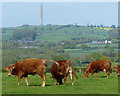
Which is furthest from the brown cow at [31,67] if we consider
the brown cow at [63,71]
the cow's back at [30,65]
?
the brown cow at [63,71]

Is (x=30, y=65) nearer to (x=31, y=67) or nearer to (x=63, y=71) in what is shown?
(x=31, y=67)

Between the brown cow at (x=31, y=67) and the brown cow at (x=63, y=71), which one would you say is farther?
the brown cow at (x=63, y=71)

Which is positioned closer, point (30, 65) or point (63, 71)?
point (30, 65)

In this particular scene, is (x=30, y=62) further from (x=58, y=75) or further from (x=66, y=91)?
(x=66, y=91)

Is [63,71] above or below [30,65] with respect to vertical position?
below

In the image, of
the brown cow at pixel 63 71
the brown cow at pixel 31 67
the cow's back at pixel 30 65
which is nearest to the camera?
the brown cow at pixel 31 67

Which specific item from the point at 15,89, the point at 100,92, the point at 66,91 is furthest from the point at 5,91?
the point at 100,92

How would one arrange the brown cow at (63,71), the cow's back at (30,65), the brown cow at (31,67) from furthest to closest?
the brown cow at (63,71) < the cow's back at (30,65) < the brown cow at (31,67)

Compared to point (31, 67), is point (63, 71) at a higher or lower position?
lower

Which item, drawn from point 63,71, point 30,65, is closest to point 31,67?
point 30,65

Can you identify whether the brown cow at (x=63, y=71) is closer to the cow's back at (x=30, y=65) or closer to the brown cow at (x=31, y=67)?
the brown cow at (x=31, y=67)

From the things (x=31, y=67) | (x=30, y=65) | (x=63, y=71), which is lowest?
(x=63, y=71)

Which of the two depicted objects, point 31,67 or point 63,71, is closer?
point 31,67

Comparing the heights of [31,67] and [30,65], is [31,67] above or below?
below
